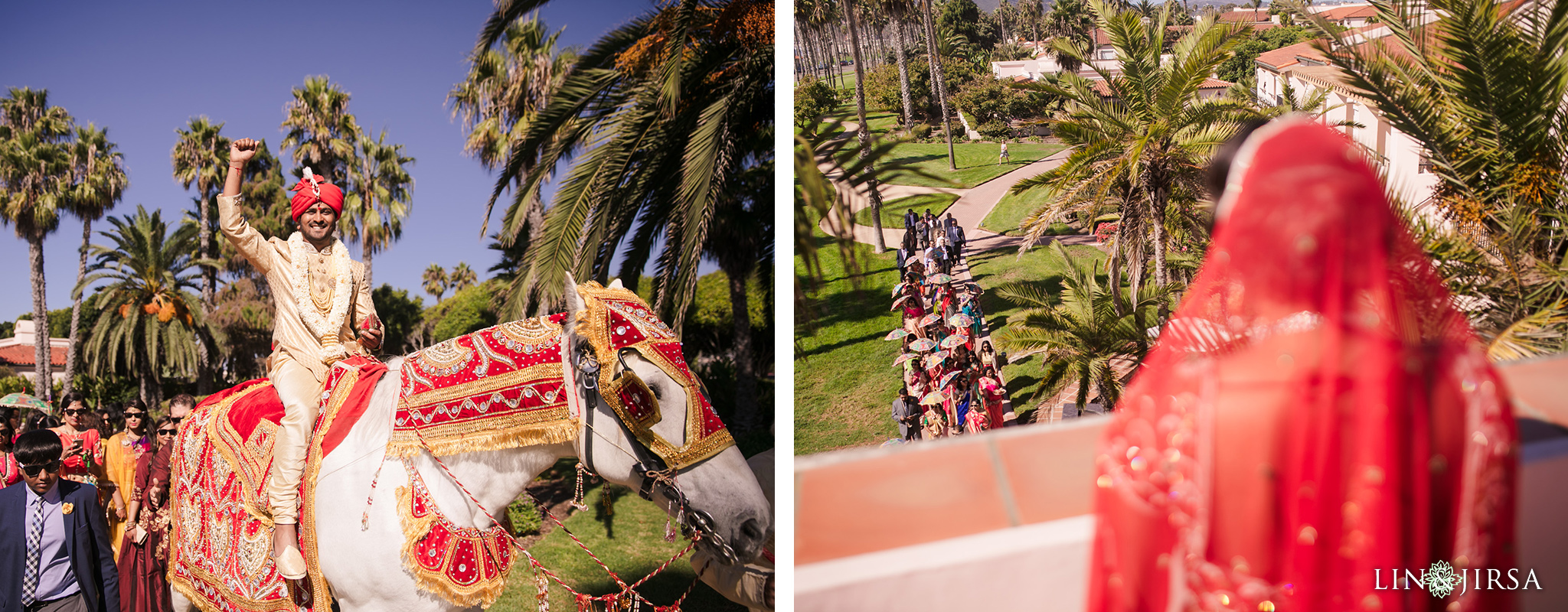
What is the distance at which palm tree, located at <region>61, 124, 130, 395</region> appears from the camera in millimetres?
13086

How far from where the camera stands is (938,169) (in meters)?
4.37

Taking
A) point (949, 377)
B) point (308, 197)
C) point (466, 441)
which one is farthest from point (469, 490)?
point (949, 377)

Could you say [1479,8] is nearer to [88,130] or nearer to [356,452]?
[356,452]

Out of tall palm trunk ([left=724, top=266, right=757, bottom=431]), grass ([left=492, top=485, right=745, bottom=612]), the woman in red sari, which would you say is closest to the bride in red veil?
grass ([left=492, top=485, right=745, bottom=612])

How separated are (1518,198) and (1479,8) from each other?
0.72m

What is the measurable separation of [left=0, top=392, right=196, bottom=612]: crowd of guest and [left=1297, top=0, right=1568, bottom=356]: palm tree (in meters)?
5.61

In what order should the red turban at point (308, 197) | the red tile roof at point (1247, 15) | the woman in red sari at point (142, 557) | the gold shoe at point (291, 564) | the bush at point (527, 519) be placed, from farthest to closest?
the bush at point (527, 519) → the woman in red sari at point (142, 557) → the red tile roof at point (1247, 15) → the red turban at point (308, 197) → the gold shoe at point (291, 564)

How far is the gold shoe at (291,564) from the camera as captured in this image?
2447mm

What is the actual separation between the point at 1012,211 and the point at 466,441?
327cm

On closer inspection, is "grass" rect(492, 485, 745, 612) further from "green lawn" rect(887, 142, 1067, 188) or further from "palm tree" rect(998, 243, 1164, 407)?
"green lawn" rect(887, 142, 1067, 188)

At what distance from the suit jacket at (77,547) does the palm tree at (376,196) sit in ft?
38.7

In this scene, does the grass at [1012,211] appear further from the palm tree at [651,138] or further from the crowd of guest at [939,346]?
the palm tree at [651,138]

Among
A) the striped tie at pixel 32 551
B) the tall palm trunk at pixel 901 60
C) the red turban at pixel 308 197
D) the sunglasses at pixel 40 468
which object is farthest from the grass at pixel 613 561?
the tall palm trunk at pixel 901 60

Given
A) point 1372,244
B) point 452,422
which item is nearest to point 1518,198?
point 1372,244
